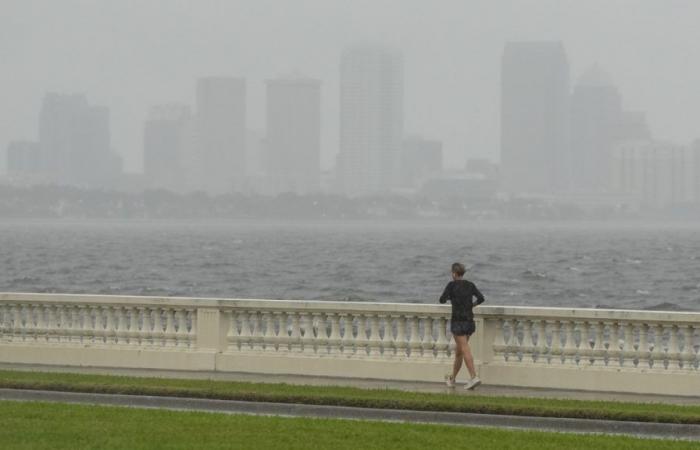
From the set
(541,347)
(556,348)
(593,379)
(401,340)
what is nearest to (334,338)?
(401,340)

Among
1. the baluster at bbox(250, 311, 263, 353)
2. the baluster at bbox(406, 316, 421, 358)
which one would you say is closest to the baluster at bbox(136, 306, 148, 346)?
the baluster at bbox(250, 311, 263, 353)

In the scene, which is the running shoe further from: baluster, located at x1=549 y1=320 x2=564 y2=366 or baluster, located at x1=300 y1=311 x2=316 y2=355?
baluster, located at x1=300 y1=311 x2=316 y2=355

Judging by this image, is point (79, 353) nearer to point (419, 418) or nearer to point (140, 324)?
point (140, 324)

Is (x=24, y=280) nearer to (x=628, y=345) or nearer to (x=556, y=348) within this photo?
(x=556, y=348)

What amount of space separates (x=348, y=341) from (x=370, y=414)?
4.42m

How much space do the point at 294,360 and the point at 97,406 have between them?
471 cm

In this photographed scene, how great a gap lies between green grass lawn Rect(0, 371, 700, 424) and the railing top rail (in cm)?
193

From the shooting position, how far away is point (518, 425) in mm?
15156

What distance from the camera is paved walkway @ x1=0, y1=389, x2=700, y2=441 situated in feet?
48.7

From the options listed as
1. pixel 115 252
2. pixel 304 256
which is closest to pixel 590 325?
pixel 304 256

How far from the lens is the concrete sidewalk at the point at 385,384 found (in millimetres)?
17953

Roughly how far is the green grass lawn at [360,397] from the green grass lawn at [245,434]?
103 centimetres

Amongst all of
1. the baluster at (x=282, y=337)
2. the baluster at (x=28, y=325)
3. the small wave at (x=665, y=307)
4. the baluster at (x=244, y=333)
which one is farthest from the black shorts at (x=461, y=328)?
the small wave at (x=665, y=307)

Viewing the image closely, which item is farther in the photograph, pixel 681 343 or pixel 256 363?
pixel 256 363
